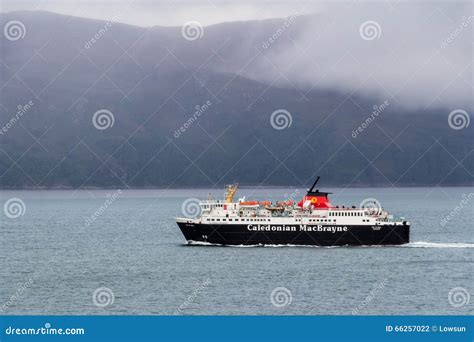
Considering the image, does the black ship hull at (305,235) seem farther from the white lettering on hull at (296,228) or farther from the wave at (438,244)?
the wave at (438,244)

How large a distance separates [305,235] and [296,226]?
49.6 inches

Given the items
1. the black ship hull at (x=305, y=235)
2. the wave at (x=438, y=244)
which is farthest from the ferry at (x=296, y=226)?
the wave at (x=438, y=244)

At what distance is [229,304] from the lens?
6222cm

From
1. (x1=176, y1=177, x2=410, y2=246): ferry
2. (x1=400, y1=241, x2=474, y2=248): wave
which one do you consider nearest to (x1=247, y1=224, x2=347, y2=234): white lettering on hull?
(x1=176, y1=177, x2=410, y2=246): ferry

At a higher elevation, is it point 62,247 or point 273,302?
point 62,247

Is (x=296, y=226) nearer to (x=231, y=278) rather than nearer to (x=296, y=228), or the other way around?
(x=296, y=228)

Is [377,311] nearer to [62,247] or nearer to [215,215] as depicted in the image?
[215,215]

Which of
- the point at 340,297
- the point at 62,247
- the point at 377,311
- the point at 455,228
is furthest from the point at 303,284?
the point at 455,228

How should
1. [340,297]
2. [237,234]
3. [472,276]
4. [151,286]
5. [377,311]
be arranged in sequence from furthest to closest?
[237,234] → [472,276] → [151,286] → [340,297] → [377,311]

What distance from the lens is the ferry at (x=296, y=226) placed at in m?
93.8

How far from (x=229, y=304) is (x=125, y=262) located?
1065 inches

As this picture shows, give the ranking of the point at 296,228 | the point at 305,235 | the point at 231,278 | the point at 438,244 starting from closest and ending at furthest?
1. the point at 231,278
2. the point at 305,235
3. the point at 296,228
4. the point at 438,244

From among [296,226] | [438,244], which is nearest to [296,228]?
[296,226]

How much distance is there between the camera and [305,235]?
9400 centimetres
